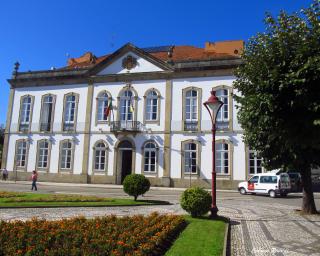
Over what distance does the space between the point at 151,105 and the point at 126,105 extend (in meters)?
2.57

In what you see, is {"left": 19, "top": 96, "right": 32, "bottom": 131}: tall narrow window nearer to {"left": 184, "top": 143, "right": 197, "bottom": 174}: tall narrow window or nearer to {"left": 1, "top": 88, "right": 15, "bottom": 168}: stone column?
{"left": 1, "top": 88, "right": 15, "bottom": 168}: stone column

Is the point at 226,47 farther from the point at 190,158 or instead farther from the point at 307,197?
the point at 307,197

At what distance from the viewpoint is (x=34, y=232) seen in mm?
8070

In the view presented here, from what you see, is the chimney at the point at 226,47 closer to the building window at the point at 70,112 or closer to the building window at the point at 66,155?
the building window at the point at 70,112

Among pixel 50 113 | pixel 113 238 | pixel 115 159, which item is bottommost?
pixel 113 238

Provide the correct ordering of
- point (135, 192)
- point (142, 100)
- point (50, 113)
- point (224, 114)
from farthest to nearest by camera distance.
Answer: point (50, 113), point (142, 100), point (224, 114), point (135, 192)

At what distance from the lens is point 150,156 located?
32.5m

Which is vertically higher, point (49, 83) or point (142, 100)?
point (49, 83)

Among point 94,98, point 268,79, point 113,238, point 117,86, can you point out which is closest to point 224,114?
point 117,86

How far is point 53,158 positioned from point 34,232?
28.3 metres

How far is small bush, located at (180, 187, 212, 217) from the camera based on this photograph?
1199cm

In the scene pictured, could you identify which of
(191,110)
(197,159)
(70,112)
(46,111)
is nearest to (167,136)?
(191,110)

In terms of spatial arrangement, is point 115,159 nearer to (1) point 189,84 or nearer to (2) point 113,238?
(1) point 189,84

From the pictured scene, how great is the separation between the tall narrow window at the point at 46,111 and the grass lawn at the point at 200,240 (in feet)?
92.9
